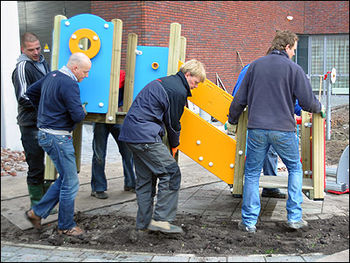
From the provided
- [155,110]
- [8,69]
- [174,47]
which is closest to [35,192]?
[155,110]

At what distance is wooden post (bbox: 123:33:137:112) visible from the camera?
4957 millimetres

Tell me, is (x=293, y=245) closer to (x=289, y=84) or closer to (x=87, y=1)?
(x=289, y=84)

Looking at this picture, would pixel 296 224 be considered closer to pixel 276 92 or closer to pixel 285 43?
pixel 276 92

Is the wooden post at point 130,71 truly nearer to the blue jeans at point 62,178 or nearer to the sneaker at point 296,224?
the blue jeans at point 62,178

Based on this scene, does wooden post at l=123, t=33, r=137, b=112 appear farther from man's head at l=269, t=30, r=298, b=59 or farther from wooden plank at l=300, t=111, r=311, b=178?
wooden plank at l=300, t=111, r=311, b=178

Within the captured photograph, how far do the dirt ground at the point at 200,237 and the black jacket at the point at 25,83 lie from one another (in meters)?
1.13

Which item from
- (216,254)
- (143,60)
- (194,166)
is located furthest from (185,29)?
(216,254)

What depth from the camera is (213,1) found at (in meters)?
14.1

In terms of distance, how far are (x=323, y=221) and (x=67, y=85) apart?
118 inches

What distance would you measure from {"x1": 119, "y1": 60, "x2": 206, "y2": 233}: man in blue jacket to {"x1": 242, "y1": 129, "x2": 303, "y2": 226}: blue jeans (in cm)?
73

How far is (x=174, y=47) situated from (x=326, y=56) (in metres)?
19.8

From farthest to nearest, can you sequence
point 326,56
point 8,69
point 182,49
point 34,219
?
1. point 326,56
2. point 8,69
3. point 182,49
4. point 34,219

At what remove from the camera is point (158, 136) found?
405 centimetres

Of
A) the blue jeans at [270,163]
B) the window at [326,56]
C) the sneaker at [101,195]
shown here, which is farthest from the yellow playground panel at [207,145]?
the window at [326,56]
